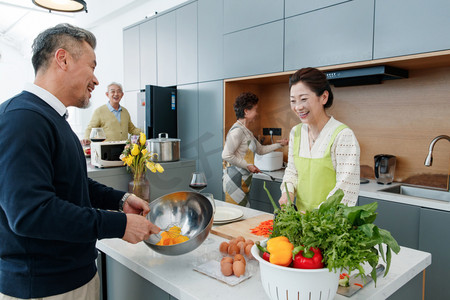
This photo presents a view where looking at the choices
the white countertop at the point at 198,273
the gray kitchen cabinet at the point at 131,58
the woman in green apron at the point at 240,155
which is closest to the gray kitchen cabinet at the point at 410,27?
the woman in green apron at the point at 240,155

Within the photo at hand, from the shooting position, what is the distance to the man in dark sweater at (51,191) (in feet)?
2.71

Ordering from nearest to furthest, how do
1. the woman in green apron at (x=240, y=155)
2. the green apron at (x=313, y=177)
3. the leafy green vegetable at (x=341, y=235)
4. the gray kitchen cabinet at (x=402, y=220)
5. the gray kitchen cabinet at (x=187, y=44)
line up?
1. the leafy green vegetable at (x=341, y=235)
2. the green apron at (x=313, y=177)
3. the gray kitchen cabinet at (x=402, y=220)
4. the woman in green apron at (x=240, y=155)
5. the gray kitchen cabinet at (x=187, y=44)

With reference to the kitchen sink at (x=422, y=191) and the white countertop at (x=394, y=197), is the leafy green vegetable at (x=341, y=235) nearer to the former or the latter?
the white countertop at (x=394, y=197)

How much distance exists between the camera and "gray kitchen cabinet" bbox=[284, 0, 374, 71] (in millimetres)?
2393

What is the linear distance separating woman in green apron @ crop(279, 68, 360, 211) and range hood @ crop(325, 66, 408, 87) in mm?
876

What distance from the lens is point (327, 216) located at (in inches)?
31.6

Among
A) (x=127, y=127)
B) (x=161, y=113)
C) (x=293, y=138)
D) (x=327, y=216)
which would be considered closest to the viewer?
(x=327, y=216)

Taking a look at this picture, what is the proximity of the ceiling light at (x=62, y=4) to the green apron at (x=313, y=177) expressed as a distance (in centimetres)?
235

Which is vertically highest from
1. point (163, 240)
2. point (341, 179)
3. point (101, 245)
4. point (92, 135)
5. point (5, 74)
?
point (5, 74)

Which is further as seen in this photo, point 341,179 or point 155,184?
point 155,184

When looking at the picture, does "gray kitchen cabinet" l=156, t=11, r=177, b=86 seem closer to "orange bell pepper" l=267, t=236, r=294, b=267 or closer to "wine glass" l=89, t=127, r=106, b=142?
"wine glass" l=89, t=127, r=106, b=142

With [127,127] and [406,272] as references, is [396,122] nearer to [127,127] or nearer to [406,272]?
Answer: [406,272]

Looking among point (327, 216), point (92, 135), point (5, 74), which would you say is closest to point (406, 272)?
point (327, 216)

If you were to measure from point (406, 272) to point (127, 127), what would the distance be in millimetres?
3795
